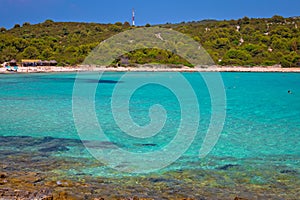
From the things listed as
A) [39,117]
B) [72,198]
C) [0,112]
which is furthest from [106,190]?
[0,112]

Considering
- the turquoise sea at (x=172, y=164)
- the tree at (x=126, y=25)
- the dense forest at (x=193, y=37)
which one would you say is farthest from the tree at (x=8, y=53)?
the turquoise sea at (x=172, y=164)

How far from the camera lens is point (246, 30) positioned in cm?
9244

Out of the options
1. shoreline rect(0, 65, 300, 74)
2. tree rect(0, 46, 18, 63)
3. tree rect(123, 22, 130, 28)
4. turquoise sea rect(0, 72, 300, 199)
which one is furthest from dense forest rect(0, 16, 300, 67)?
turquoise sea rect(0, 72, 300, 199)

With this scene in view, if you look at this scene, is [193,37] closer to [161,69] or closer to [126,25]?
[161,69]

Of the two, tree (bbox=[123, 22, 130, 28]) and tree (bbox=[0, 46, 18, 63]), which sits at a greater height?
tree (bbox=[123, 22, 130, 28])

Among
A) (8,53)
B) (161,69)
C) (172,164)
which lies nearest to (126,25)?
(161,69)

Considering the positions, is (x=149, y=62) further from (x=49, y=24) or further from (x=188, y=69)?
(x=49, y=24)

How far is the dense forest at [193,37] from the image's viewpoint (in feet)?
227

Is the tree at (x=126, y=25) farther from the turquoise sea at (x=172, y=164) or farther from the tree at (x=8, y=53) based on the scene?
the turquoise sea at (x=172, y=164)

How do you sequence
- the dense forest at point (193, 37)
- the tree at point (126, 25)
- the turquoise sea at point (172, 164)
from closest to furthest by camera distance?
the turquoise sea at point (172, 164), the dense forest at point (193, 37), the tree at point (126, 25)

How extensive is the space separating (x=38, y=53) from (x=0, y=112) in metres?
52.3

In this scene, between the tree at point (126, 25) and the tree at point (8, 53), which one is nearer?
the tree at point (8, 53)

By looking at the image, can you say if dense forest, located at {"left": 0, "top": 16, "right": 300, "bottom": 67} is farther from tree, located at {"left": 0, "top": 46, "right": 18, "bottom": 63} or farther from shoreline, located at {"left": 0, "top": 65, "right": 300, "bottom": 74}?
shoreline, located at {"left": 0, "top": 65, "right": 300, "bottom": 74}

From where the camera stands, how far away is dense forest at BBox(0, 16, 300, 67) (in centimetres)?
6912
